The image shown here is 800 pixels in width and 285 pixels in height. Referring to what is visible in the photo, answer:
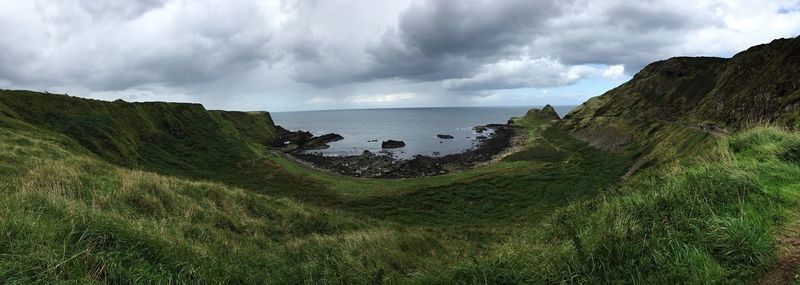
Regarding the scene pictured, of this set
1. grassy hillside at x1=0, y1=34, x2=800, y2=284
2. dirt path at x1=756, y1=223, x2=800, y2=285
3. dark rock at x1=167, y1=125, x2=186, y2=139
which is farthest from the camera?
dark rock at x1=167, y1=125, x2=186, y2=139

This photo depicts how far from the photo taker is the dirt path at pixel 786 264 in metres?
6.18

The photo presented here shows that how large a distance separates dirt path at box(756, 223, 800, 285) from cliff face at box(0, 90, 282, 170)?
58.3m

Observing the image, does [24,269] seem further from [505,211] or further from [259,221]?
[505,211]

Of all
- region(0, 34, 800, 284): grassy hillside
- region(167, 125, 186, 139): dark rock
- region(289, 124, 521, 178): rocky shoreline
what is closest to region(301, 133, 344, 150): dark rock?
region(289, 124, 521, 178): rocky shoreline

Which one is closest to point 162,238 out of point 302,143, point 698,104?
point 698,104

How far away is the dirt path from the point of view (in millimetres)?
6176

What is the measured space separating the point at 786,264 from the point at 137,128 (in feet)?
282

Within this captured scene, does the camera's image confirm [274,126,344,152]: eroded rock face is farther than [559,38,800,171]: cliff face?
Yes

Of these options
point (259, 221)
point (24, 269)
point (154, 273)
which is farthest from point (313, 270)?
point (259, 221)

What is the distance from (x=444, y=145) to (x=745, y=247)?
110604 mm

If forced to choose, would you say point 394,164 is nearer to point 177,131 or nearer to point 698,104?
point 177,131

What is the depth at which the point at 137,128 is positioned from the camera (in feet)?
245

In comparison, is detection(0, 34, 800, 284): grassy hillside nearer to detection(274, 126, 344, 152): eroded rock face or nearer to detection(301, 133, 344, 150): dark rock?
detection(274, 126, 344, 152): eroded rock face

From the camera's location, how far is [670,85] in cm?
10994
